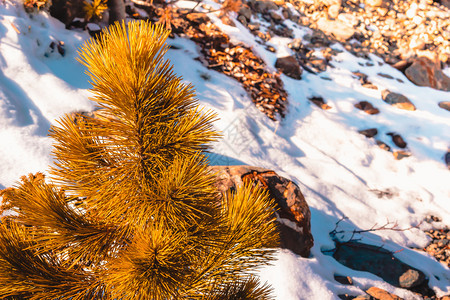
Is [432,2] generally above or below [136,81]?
above

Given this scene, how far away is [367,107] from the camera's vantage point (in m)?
6.93

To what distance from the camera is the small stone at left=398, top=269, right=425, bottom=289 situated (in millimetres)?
2979

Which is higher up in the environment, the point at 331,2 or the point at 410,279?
the point at 331,2

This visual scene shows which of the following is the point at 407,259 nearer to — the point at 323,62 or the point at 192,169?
the point at 192,169

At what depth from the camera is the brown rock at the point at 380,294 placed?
8.71 feet

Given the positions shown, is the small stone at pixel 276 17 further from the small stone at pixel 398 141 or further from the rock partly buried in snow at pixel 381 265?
the rock partly buried in snow at pixel 381 265

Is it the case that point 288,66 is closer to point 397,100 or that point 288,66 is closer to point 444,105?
point 397,100

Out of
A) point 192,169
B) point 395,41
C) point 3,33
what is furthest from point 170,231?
point 395,41

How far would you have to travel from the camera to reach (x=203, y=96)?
4875 millimetres

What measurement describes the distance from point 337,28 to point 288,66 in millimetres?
6240

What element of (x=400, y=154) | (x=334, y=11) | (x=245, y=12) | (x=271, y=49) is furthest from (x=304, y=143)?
(x=334, y=11)

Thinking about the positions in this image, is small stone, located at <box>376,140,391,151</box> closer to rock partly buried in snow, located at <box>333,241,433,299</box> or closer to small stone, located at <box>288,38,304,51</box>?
rock partly buried in snow, located at <box>333,241,433,299</box>

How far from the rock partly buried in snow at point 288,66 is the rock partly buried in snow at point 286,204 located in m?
4.96

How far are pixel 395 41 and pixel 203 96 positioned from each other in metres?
11.7
